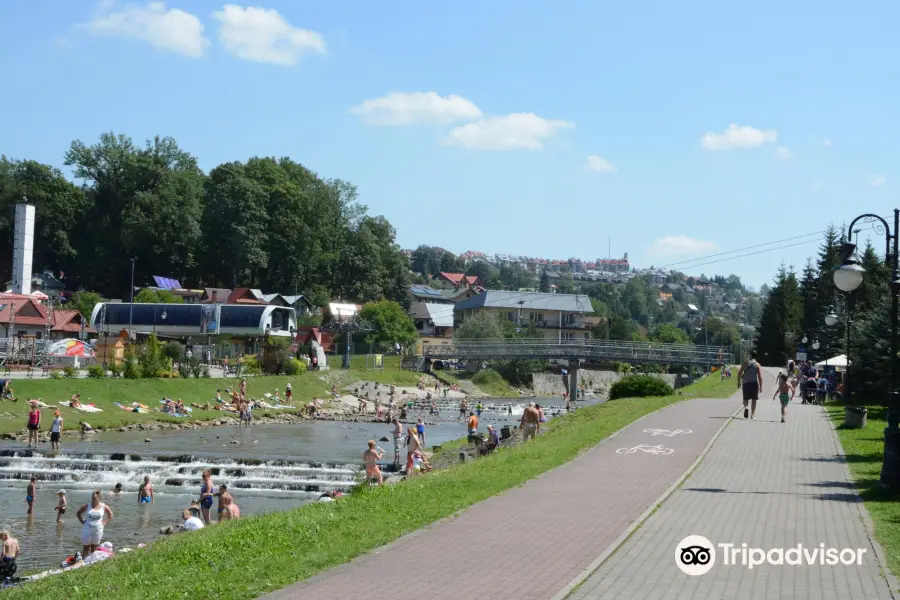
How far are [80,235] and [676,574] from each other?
345ft

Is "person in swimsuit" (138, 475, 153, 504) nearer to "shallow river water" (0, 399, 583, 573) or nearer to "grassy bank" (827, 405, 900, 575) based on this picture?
"shallow river water" (0, 399, 583, 573)

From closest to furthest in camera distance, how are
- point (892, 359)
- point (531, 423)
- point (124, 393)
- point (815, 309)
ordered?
point (892, 359), point (531, 423), point (124, 393), point (815, 309)

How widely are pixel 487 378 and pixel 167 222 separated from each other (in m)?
37.8

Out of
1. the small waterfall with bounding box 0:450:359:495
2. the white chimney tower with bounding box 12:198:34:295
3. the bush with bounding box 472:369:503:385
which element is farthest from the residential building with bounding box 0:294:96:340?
the bush with bounding box 472:369:503:385

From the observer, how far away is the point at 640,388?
135ft

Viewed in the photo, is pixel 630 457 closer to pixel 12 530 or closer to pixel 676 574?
pixel 676 574

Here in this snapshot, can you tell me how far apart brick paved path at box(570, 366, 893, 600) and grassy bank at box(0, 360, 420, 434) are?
104ft

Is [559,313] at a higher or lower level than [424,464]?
higher

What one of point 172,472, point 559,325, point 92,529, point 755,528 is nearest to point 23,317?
point 172,472

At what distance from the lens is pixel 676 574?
10289mm

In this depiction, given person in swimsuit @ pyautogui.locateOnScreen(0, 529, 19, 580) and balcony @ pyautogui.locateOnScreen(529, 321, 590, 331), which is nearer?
person in swimsuit @ pyautogui.locateOnScreen(0, 529, 19, 580)

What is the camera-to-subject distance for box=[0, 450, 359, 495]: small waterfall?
1221 inches

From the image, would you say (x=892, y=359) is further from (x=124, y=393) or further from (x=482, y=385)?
(x=482, y=385)

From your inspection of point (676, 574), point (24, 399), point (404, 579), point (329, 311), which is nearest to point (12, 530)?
point (404, 579)
